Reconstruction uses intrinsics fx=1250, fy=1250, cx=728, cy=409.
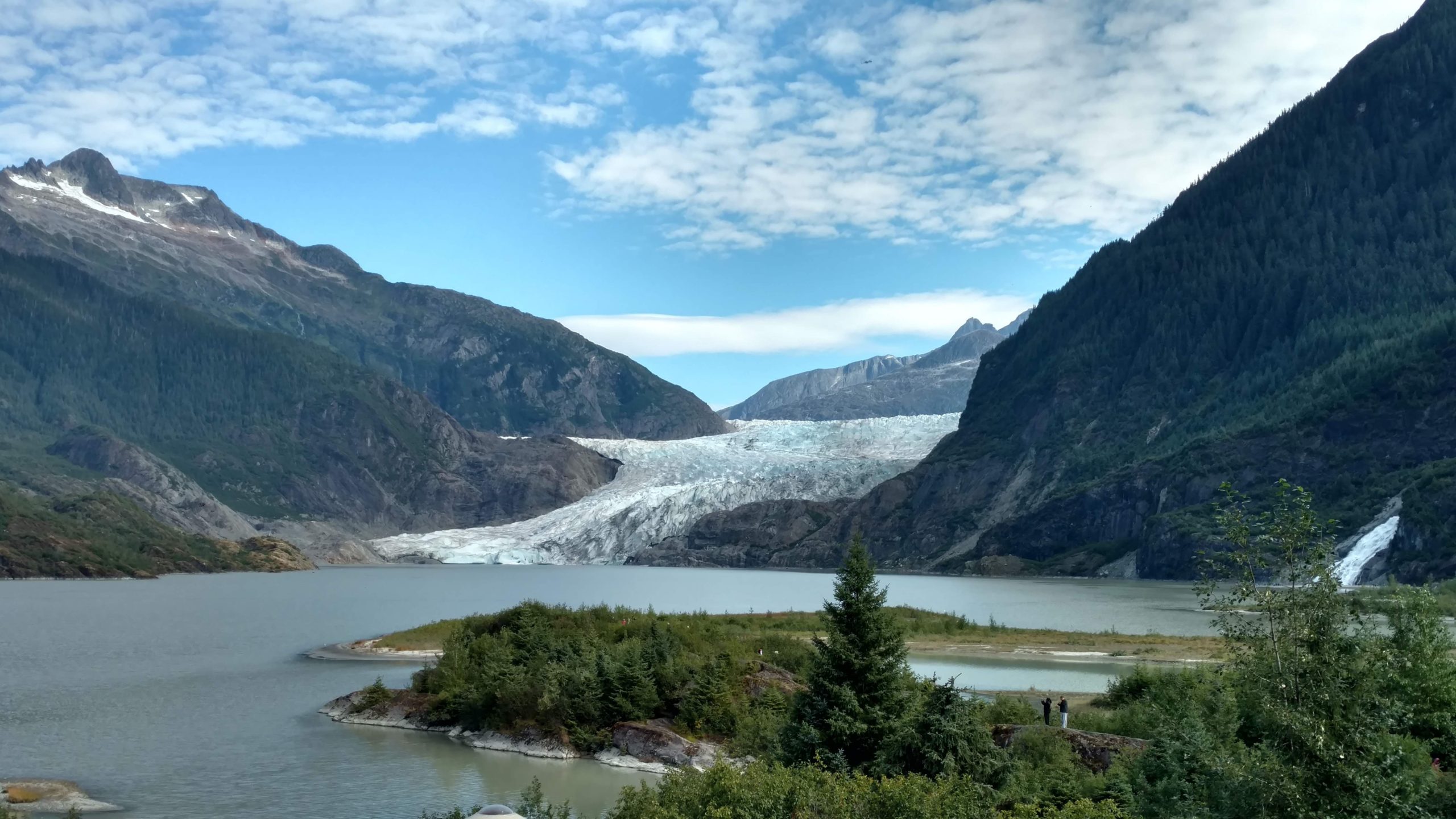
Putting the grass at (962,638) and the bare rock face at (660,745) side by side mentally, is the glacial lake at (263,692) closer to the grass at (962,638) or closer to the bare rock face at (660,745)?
the bare rock face at (660,745)

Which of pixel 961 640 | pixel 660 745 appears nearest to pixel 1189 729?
pixel 660 745

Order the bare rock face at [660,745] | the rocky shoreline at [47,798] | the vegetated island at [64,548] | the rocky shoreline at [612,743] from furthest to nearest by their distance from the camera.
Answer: the vegetated island at [64,548], the rocky shoreline at [612,743], the bare rock face at [660,745], the rocky shoreline at [47,798]

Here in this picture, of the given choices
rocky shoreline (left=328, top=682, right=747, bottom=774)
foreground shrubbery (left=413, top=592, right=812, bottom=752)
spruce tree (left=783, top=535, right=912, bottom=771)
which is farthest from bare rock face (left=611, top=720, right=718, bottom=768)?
spruce tree (left=783, top=535, right=912, bottom=771)

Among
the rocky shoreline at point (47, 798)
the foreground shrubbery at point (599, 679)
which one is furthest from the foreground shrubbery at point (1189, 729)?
the rocky shoreline at point (47, 798)

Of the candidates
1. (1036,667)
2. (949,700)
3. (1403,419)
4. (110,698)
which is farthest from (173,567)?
(949,700)

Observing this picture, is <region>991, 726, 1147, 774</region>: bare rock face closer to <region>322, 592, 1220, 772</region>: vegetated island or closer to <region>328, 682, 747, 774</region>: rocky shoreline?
<region>322, 592, 1220, 772</region>: vegetated island

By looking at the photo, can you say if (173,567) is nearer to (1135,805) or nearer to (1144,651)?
(1144,651)
